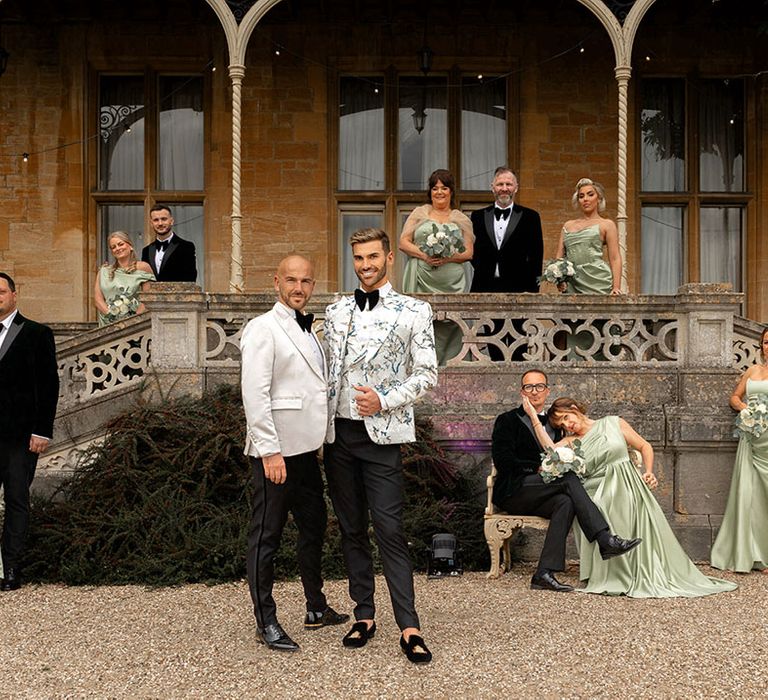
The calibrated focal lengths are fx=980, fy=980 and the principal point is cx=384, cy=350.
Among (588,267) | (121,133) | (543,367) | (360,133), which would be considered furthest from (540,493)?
(121,133)

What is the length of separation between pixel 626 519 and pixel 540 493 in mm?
584

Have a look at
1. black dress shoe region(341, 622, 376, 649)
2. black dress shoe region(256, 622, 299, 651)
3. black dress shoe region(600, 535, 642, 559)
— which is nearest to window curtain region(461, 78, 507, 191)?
black dress shoe region(600, 535, 642, 559)

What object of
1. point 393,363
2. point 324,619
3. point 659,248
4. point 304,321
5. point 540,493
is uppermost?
point 659,248

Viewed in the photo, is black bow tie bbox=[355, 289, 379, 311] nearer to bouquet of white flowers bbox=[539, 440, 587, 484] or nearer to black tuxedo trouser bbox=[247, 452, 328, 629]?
black tuxedo trouser bbox=[247, 452, 328, 629]

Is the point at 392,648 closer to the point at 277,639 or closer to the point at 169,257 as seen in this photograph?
the point at 277,639

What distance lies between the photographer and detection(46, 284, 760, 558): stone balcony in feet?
24.6

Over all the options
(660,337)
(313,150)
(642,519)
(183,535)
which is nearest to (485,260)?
(660,337)

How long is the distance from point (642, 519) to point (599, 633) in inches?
62.2

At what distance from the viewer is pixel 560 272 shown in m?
7.95

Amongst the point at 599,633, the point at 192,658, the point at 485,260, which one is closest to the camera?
the point at 192,658

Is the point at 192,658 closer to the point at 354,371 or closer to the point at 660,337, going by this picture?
the point at 354,371

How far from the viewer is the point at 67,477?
291 inches

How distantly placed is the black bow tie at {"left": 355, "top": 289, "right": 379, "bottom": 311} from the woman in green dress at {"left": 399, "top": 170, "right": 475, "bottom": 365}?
3078 mm

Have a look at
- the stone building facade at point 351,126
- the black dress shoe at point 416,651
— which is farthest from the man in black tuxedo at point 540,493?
the stone building facade at point 351,126
